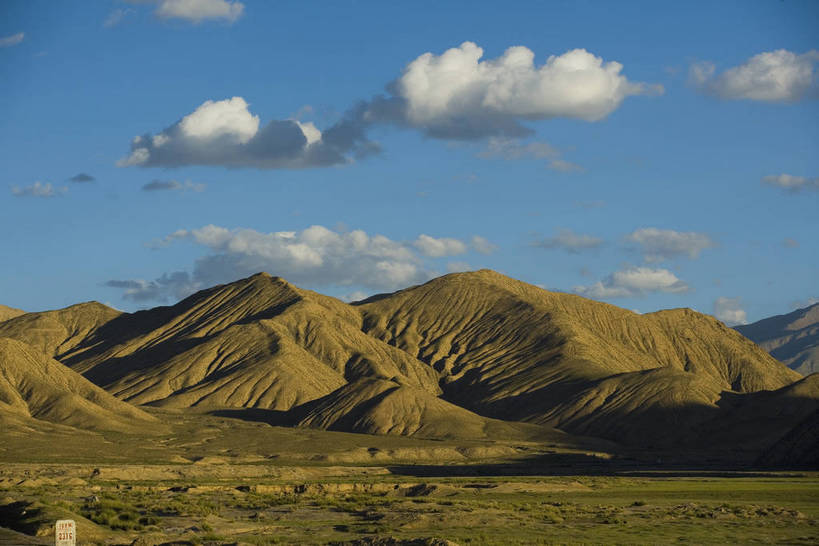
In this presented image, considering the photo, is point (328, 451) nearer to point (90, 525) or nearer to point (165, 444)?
point (165, 444)

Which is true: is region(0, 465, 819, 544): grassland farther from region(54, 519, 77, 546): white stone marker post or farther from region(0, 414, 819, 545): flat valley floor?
region(54, 519, 77, 546): white stone marker post

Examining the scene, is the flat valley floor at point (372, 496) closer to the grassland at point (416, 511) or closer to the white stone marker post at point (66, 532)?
the grassland at point (416, 511)

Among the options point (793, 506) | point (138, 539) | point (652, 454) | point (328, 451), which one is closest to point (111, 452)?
point (328, 451)

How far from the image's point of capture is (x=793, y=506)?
289ft

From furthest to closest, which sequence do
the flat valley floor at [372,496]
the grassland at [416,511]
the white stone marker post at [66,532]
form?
the flat valley floor at [372,496]
the grassland at [416,511]
the white stone marker post at [66,532]

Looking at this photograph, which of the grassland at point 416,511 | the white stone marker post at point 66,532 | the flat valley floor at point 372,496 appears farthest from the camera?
the flat valley floor at point 372,496

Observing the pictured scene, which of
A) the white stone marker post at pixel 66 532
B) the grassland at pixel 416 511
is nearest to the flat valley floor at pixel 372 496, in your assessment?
the grassland at pixel 416 511

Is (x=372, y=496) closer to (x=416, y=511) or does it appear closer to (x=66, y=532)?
(x=416, y=511)

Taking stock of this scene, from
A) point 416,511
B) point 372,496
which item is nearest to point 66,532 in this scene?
point 416,511

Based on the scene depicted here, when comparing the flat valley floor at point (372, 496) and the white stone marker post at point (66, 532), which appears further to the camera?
the flat valley floor at point (372, 496)

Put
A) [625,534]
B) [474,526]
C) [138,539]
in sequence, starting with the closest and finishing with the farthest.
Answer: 1. [138,539]
2. [625,534]
3. [474,526]

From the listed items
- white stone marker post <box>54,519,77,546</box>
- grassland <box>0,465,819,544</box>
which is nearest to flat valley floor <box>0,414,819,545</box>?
grassland <box>0,465,819,544</box>

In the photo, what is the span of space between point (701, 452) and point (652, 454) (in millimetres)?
11149

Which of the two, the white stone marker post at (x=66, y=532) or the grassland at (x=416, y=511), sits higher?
the white stone marker post at (x=66, y=532)
